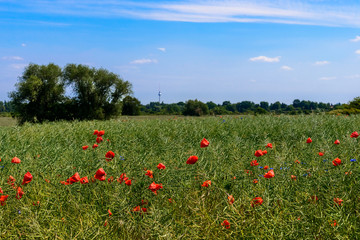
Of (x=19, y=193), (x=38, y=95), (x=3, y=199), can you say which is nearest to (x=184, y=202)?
(x=19, y=193)

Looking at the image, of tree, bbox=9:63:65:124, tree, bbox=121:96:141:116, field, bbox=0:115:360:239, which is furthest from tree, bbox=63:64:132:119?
field, bbox=0:115:360:239

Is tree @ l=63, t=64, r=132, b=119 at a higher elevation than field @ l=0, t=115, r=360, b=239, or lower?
higher

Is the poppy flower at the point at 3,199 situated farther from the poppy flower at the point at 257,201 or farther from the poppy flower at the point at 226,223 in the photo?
the poppy flower at the point at 257,201

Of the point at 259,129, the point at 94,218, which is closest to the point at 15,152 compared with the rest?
the point at 94,218

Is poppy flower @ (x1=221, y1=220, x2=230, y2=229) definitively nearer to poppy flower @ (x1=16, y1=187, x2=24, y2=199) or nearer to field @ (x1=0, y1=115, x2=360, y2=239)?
field @ (x1=0, y1=115, x2=360, y2=239)

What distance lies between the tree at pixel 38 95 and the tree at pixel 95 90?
1.78 meters

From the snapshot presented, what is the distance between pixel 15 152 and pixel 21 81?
31.2 meters

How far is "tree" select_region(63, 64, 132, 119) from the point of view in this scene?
34.1 metres

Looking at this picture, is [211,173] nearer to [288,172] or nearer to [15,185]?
[288,172]

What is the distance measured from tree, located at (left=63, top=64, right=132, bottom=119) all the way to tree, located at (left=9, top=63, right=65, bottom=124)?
178 cm

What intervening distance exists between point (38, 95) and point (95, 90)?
5969 mm

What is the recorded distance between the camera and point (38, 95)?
107 ft

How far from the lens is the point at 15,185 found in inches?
150

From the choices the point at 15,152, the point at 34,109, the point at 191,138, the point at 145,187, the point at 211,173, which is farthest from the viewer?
the point at 34,109
